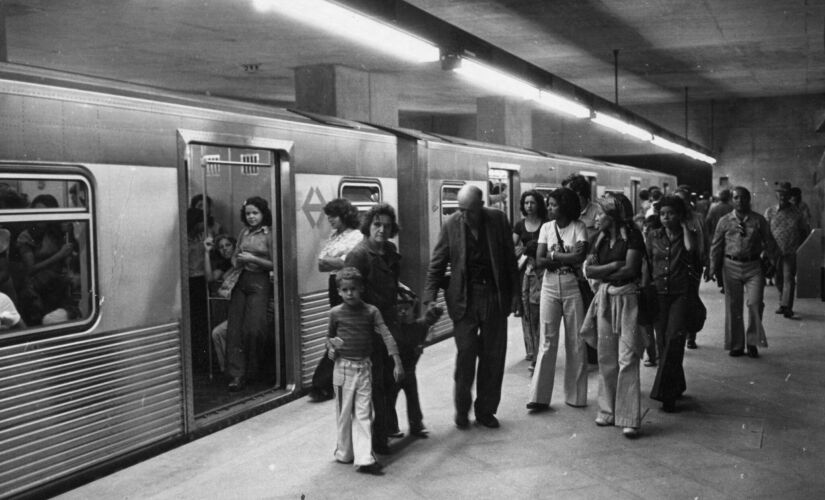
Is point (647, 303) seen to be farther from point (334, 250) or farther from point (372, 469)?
point (334, 250)

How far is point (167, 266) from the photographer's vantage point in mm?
5703

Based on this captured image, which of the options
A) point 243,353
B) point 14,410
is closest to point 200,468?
point 14,410

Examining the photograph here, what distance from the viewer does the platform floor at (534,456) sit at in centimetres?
500

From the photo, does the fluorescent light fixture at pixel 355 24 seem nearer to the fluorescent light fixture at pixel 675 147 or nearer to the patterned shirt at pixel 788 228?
the patterned shirt at pixel 788 228

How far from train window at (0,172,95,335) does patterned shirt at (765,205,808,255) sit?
1019 centimetres

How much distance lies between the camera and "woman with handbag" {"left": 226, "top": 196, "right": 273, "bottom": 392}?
7285mm

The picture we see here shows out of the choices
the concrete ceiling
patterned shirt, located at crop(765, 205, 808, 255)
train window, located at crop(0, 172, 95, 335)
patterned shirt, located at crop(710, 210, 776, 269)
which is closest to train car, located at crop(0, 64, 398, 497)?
train window, located at crop(0, 172, 95, 335)

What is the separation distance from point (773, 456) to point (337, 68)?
31.0 feet

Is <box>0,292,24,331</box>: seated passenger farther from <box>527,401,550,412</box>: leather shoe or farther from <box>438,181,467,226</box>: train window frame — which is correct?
<box>438,181,467,226</box>: train window frame

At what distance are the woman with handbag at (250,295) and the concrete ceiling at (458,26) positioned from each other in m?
2.66

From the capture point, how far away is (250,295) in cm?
739

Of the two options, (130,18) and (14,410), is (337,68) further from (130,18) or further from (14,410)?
(14,410)

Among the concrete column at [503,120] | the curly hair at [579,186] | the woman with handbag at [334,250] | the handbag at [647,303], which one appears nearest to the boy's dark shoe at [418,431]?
the woman with handbag at [334,250]

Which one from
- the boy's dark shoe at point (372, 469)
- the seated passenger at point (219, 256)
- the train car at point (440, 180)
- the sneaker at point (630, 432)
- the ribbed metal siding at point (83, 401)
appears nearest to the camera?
the ribbed metal siding at point (83, 401)
